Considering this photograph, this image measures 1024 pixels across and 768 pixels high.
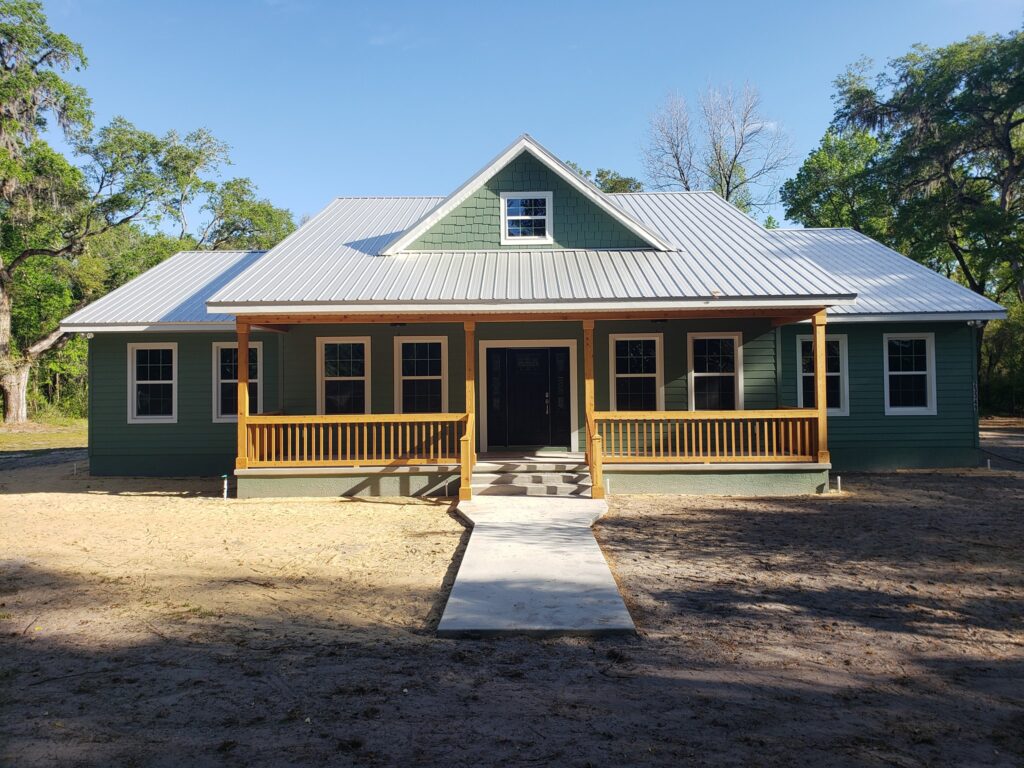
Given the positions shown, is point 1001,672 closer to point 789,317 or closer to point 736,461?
point 736,461

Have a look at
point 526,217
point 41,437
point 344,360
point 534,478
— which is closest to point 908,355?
point 526,217

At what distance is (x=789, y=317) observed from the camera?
1180 centimetres

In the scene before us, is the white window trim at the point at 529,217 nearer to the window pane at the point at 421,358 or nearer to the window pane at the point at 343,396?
the window pane at the point at 421,358

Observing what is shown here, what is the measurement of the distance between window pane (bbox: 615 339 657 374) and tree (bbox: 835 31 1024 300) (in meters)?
17.6

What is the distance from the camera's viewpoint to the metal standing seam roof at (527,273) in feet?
34.6

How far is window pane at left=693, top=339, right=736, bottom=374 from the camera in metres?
13.2

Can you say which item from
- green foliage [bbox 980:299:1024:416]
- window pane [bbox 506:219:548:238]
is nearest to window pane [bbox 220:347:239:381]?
window pane [bbox 506:219:548:238]

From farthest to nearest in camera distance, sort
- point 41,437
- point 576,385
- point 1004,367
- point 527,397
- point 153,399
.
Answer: point 1004,367 < point 41,437 < point 153,399 < point 527,397 < point 576,385

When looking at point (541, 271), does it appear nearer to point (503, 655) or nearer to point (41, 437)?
point (503, 655)

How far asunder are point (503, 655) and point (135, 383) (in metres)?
12.3

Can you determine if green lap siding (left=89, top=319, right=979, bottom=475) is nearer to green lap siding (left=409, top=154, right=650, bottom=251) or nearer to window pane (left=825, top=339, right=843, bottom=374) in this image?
window pane (left=825, top=339, right=843, bottom=374)

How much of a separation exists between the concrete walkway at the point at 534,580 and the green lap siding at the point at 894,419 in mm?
7030

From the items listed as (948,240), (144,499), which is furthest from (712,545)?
(948,240)

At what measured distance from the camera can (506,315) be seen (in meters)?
11.0
